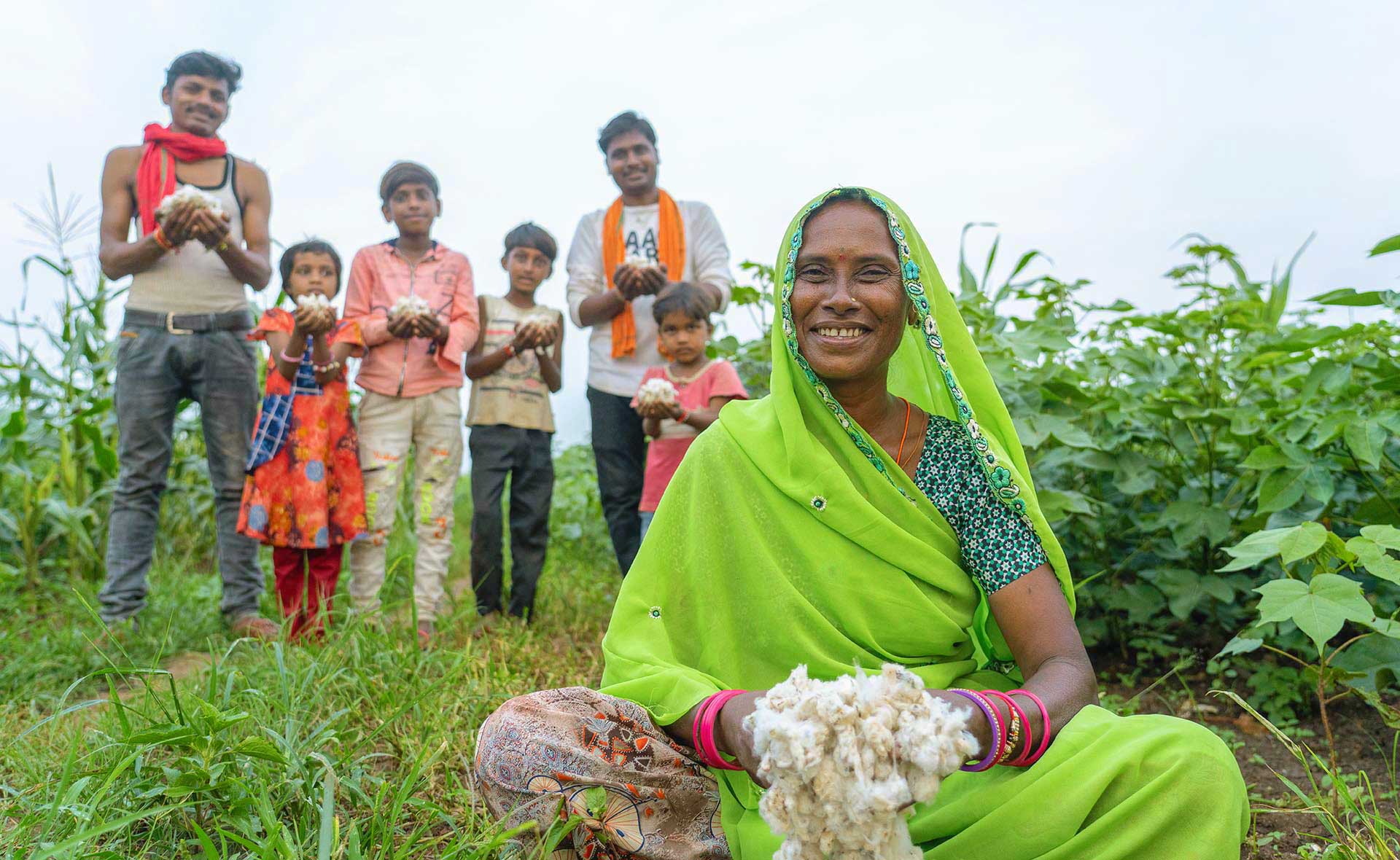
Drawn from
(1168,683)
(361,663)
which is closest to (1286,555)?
(1168,683)

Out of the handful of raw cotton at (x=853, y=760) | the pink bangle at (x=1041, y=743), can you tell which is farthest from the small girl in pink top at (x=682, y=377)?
the handful of raw cotton at (x=853, y=760)

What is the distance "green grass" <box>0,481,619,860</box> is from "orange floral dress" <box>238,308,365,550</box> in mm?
363

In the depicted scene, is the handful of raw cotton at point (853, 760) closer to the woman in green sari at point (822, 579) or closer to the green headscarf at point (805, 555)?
the woman in green sari at point (822, 579)

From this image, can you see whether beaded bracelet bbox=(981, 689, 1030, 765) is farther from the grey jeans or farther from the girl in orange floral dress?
the grey jeans

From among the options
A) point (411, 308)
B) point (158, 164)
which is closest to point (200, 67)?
point (158, 164)

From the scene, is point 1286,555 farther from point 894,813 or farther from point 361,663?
point 361,663

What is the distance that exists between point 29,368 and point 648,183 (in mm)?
3349

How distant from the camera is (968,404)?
2.02 m

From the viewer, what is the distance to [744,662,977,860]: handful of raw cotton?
133cm

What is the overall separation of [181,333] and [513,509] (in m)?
1.56

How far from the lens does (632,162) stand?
4336 mm

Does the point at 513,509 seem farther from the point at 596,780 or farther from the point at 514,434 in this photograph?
the point at 596,780

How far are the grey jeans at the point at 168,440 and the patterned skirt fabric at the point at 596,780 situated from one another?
276cm

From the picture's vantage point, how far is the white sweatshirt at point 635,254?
4223 millimetres
